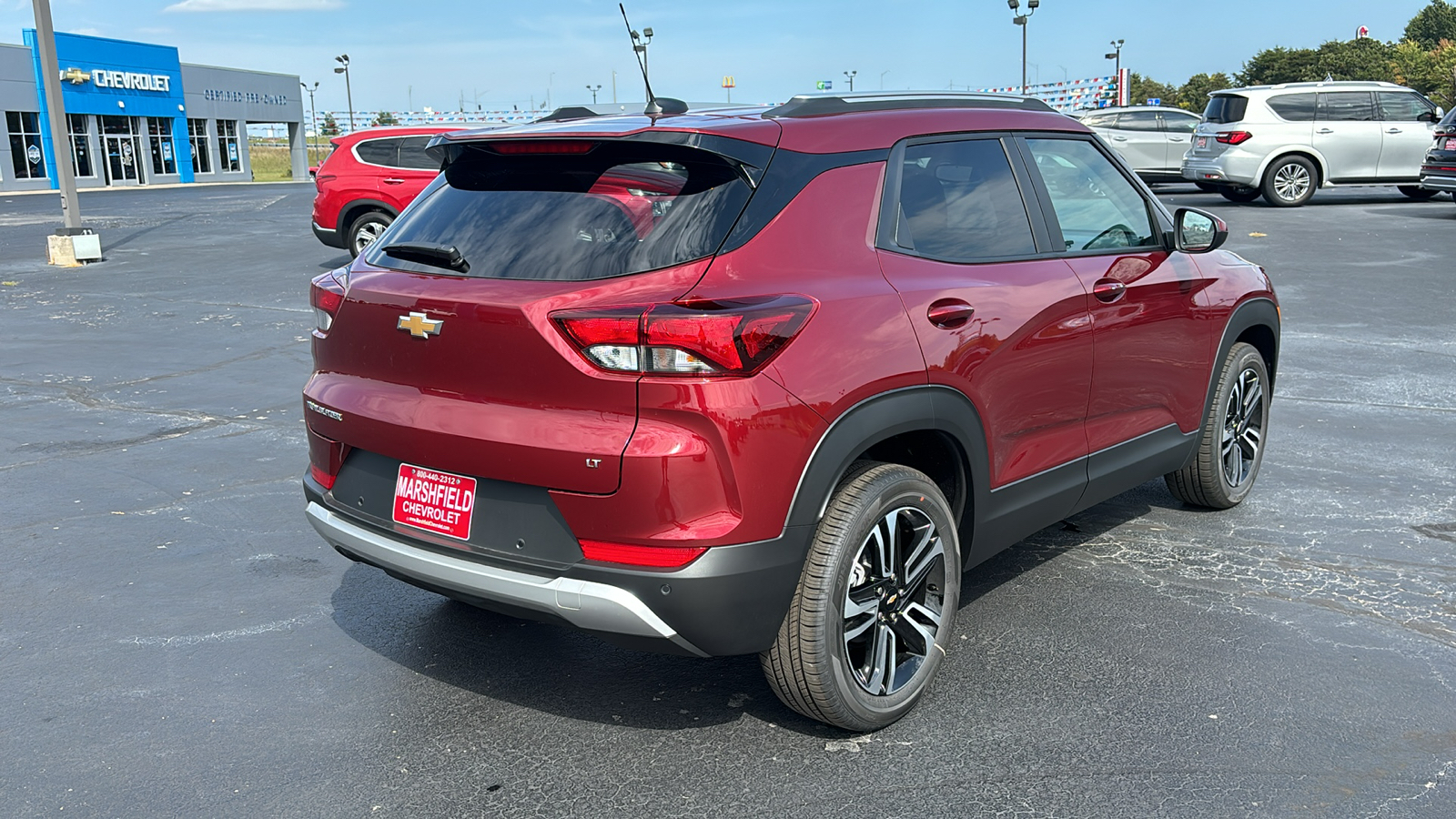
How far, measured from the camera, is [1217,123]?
1980cm

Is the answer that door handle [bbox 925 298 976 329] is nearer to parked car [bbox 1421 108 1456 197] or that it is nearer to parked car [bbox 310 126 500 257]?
parked car [bbox 310 126 500 257]

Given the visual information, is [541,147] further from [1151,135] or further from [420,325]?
[1151,135]

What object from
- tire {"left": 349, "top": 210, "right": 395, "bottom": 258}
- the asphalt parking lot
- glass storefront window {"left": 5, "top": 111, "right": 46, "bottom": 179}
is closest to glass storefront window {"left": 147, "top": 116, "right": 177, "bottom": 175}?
glass storefront window {"left": 5, "top": 111, "right": 46, "bottom": 179}

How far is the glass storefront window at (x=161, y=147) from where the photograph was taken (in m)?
53.2

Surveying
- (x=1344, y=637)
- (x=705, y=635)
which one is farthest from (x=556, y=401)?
(x=1344, y=637)

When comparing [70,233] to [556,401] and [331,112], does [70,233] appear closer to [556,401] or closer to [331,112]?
[556,401]

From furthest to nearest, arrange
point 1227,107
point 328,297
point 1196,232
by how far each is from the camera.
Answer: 1. point 1227,107
2. point 1196,232
3. point 328,297

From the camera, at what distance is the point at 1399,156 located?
1992 centimetres

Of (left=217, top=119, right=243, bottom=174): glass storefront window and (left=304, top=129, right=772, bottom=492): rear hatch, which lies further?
(left=217, top=119, right=243, bottom=174): glass storefront window

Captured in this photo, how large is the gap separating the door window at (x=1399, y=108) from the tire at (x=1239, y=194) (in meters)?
2.31

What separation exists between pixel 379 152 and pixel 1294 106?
14.5 meters

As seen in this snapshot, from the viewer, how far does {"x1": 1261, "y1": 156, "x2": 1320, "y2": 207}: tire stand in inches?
778

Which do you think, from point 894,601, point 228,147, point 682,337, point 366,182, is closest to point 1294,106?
point 366,182

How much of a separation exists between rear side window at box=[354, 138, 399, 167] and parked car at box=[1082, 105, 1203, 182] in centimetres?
1385
